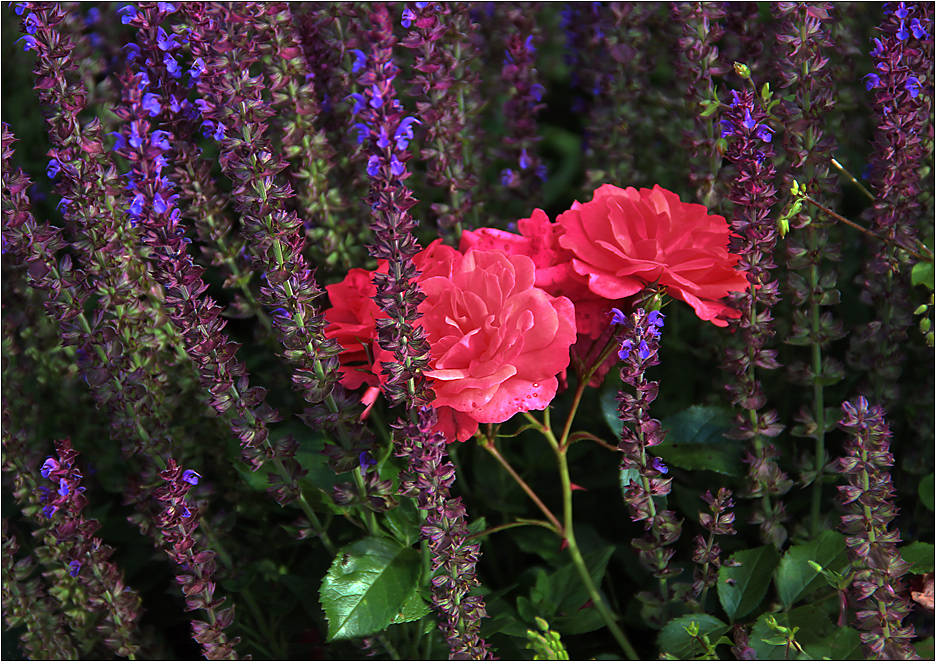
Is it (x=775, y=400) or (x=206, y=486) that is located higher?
(x=206, y=486)

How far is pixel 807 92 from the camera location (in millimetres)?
1096

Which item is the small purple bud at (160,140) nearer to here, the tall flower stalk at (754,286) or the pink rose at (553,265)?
the pink rose at (553,265)

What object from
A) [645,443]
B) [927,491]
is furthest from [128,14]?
[927,491]

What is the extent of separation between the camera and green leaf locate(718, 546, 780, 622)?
112 centimetres

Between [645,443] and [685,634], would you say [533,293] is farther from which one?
[685,634]

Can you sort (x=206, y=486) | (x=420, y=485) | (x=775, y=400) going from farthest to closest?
1. (x=775, y=400)
2. (x=206, y=486)
3. (x=420, y=485)

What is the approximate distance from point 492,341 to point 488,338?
0.07 feet

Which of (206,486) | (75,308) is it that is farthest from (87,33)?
(206,486)

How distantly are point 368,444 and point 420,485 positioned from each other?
0.42 ft

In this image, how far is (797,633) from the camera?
109 centimetres

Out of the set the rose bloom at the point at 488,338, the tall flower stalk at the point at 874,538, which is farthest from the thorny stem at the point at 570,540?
the tall flower stalk at the point at 874,538

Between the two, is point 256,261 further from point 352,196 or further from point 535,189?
point 535,189

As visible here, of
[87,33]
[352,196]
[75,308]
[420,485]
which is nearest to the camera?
[420,485]

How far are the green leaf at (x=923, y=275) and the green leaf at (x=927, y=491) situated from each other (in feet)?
1.05
